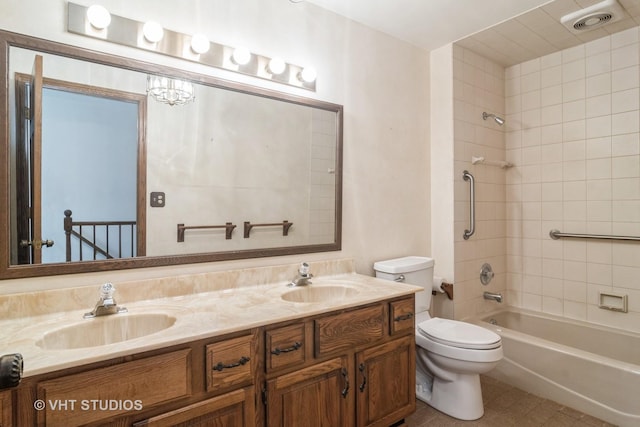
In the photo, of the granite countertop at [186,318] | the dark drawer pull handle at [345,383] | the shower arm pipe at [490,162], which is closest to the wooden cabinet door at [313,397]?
the dark drawer pull handle at [345,383]

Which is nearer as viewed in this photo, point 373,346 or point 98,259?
point 98,259

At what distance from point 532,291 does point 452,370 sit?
140 centimetres

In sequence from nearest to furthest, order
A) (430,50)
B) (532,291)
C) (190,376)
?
(190,376) → (430,50) → (532,291)

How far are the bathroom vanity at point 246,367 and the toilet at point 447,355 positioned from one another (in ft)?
0.94

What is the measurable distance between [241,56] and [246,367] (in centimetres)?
141

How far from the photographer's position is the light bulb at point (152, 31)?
1.47 m

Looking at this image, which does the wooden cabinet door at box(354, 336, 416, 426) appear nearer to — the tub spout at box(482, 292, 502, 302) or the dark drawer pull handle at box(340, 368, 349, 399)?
the dark drawer pull handle at box(340, 368, 349, 399)

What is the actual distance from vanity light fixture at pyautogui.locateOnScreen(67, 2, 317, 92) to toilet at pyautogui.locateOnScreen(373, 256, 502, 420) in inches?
49.2

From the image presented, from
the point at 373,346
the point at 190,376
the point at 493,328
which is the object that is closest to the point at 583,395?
the point at 493,328

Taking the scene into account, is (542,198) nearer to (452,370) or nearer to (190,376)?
(452,370)

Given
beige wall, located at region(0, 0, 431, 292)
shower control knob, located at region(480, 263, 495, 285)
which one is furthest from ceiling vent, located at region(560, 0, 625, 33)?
shower control knob, located at region(480, 263, 495, 285)

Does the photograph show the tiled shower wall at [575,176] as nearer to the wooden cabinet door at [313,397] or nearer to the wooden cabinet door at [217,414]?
the wooden cabinet door at [313,397]

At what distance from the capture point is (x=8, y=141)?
124cm

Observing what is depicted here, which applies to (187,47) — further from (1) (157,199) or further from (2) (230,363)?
(2) (230,363)
